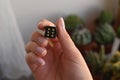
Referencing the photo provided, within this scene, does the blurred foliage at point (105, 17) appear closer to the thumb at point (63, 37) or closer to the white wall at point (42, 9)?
the white wall at point (42, 9)

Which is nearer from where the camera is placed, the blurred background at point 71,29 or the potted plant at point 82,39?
the blurred background at point 71,29

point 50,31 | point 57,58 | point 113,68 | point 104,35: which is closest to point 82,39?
point 104,35

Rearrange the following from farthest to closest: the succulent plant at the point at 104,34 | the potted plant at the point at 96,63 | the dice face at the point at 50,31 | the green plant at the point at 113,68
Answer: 1. the succulent plant at the point at 104,34
2. the potted plant at the point at 96,63
3. the green plant at the point at 113,68
4. the dice face at the point at 50,31

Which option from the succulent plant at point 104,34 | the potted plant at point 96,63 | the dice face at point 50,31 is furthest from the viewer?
the succulent plant at point 104,34

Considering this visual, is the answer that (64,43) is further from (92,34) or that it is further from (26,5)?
(92,34)

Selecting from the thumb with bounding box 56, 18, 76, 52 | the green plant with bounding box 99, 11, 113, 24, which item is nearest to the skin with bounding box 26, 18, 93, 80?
the thumb with bounding box 56, 18, 76, 52

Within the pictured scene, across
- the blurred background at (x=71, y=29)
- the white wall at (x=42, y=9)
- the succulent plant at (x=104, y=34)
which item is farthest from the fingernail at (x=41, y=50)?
the succulent plant at (x=104, y=34)

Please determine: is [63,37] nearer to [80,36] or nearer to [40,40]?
[40,40]
